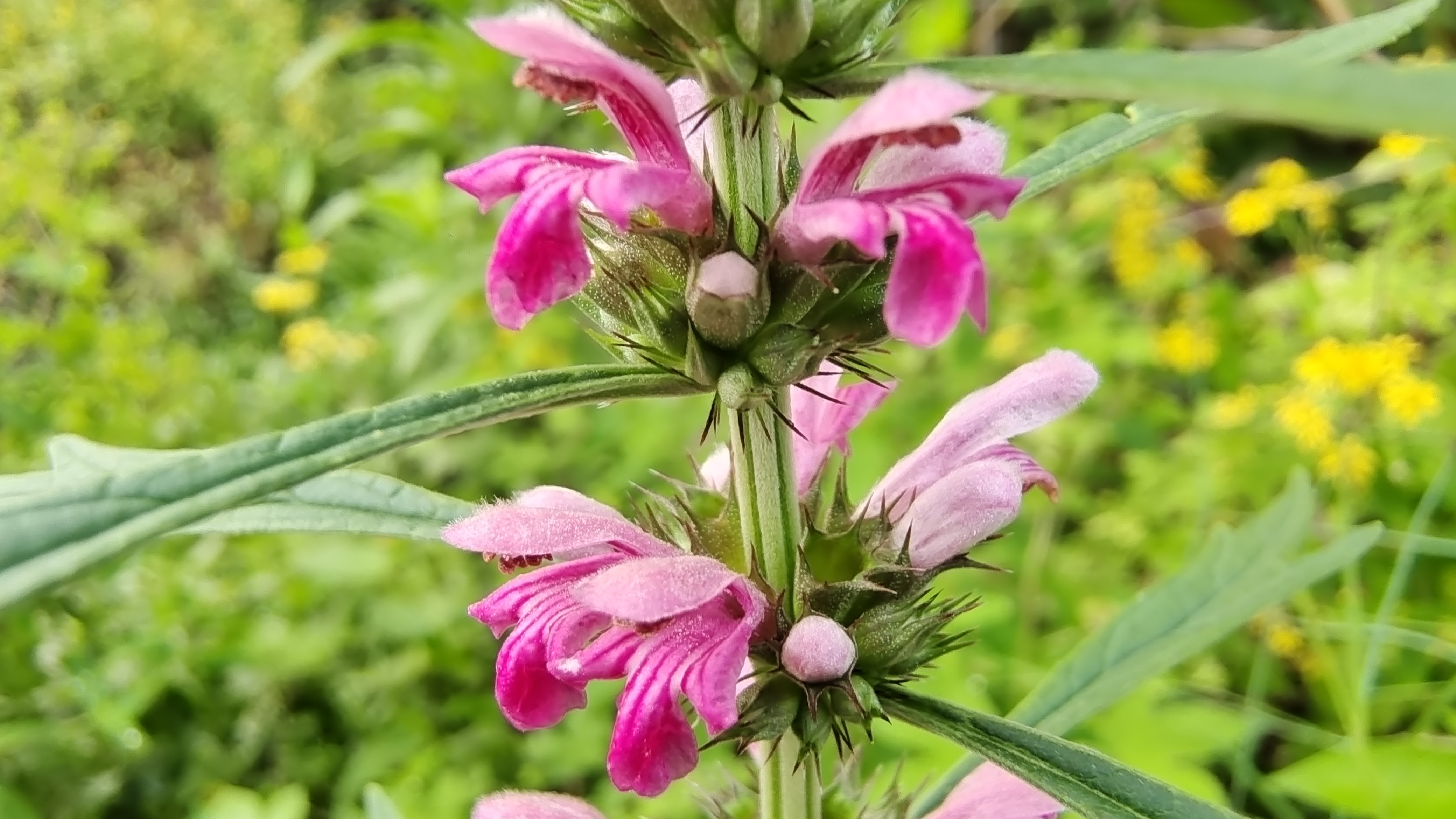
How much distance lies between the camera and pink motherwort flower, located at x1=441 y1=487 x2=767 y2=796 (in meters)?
0.76

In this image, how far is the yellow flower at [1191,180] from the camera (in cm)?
298

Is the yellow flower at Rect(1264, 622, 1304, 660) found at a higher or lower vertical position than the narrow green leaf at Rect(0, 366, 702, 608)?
lower

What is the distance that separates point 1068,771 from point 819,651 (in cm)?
20

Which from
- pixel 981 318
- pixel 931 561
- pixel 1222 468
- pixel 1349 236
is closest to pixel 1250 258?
pixel 1349 236

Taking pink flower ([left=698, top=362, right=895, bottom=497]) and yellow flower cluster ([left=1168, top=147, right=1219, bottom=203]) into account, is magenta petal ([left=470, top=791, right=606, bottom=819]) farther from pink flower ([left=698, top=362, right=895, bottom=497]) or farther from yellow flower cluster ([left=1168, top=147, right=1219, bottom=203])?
yellow flower cluster ([left=1168, top=147, right=1219, bottom=203])

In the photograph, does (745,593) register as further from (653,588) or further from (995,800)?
(995,800)

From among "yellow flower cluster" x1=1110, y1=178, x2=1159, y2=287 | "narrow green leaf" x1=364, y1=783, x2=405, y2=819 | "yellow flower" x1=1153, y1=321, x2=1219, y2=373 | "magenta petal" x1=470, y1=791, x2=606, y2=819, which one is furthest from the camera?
"yellow flower cluster" x1=1110, y1=178, x2=1159, y2=287

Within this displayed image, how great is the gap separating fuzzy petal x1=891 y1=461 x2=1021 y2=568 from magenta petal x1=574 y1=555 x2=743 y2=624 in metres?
0.20

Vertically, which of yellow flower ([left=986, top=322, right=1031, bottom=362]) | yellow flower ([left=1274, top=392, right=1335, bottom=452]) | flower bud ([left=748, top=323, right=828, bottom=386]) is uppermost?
flower bud ([left=748, top=323, right=828, bottom=386])

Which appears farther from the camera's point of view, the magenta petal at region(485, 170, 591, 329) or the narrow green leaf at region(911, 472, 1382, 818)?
the narrow green leaf at region(911, 472, 1382, 818)

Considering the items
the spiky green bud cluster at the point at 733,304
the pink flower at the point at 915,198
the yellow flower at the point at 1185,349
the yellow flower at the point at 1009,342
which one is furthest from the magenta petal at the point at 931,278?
the yellow flower at the point at 1185,349

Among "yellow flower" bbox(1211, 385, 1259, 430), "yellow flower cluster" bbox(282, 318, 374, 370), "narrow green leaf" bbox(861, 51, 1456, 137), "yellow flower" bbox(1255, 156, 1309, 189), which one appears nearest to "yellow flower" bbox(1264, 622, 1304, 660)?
"yellow flower" bbox(1211, 385, 1259, 430)

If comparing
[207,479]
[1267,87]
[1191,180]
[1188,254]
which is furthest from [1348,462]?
[207,479]

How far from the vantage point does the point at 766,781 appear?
38.6 inches
